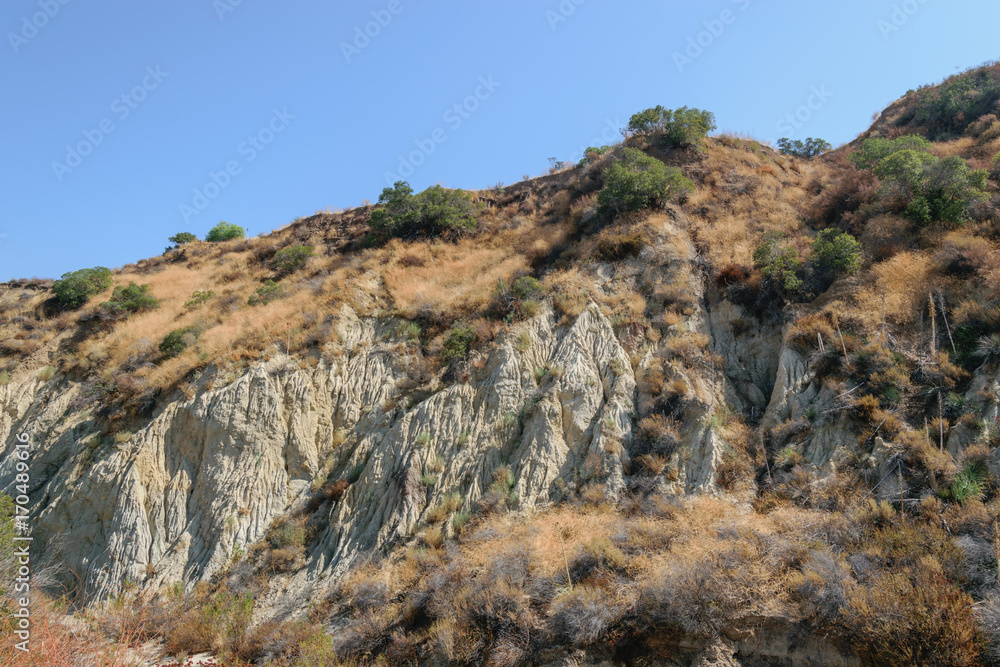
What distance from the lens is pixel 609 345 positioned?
57.5ft

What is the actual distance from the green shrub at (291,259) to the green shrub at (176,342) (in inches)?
303

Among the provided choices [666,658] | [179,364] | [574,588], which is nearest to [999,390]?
[666,658]

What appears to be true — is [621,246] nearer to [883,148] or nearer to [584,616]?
[883,148]

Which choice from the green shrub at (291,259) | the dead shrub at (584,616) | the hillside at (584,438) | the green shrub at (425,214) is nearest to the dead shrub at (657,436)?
the hillside at (584,438)

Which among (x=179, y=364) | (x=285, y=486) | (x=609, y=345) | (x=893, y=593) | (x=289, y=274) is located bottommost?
(x=893, y=593)

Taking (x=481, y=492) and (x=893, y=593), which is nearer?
(x=893, y=593)

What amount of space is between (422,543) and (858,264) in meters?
15.4

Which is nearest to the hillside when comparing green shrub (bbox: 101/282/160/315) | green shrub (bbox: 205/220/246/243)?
green shrub (bbox: 101/282/160/315)

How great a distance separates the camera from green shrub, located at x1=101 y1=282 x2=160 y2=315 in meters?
26.9

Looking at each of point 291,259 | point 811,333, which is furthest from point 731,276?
point 291,259

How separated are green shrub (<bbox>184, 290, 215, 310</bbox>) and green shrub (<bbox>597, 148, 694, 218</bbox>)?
775 inches

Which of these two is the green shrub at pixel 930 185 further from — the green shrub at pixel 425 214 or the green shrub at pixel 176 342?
the green shrub at pixel 176 342

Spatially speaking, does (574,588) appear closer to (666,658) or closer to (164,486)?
(666,658)

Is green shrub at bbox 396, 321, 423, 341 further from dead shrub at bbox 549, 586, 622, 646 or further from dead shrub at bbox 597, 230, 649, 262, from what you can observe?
dead shrub at bbox 549, 586, 622, 646
